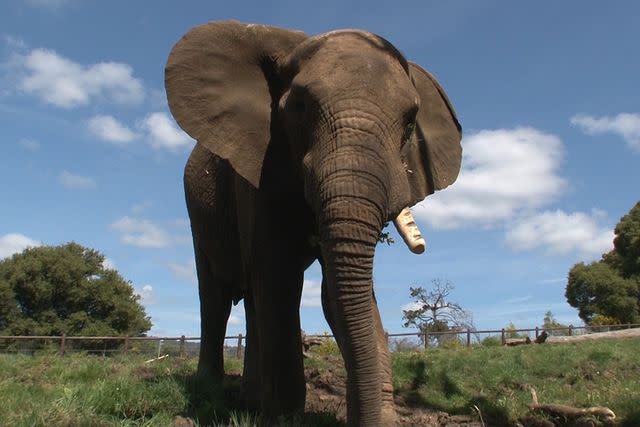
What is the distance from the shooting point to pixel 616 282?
46.5 meters

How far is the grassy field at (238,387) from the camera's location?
425 centimetres

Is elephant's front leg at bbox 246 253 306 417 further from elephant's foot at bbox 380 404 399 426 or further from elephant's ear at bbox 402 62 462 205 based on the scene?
elephant's ear at bbox 402 62 462 205

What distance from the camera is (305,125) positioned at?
4098 millimetres

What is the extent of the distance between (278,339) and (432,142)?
6.36 feet

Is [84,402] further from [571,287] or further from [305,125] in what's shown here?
[571,287]

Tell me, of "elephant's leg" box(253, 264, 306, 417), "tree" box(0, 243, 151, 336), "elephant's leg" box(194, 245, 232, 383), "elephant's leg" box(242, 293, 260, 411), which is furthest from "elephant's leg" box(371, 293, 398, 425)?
"tree" box(0, 243, 151, 336)

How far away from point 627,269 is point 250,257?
49.2 metres

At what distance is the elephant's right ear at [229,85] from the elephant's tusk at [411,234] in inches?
49.1

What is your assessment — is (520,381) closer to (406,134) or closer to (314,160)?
(406,134)

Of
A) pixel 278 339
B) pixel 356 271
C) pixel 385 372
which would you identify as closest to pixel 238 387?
pixel 278 339

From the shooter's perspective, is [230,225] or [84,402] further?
[230,225]

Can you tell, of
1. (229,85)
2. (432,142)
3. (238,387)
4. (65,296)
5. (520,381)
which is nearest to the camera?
(229,85)

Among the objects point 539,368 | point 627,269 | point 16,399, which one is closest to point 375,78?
point 16,399

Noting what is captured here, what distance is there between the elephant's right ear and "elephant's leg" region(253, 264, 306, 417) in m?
0.81
